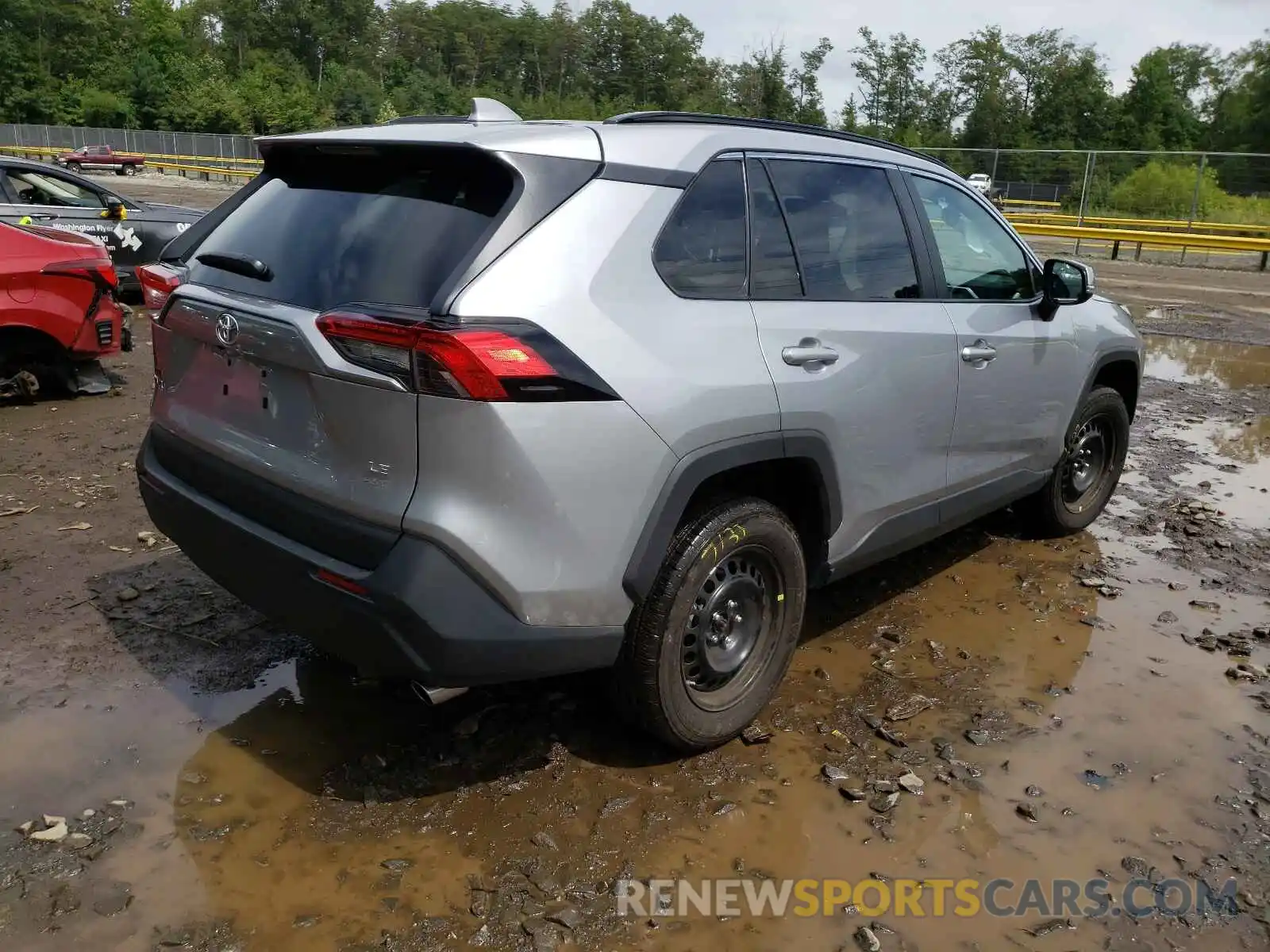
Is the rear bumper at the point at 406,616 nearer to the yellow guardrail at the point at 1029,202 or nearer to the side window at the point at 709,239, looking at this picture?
the side window at the point at 709,239

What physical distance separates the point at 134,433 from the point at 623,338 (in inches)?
203

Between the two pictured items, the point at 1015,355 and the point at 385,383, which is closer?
the point at 385,383

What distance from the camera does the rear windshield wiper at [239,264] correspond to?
2900 millimetres

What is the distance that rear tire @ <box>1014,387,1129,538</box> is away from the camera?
5.14 meters

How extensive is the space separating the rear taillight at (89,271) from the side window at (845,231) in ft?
18.2

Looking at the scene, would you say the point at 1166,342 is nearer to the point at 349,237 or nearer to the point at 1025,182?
the point at 349,237

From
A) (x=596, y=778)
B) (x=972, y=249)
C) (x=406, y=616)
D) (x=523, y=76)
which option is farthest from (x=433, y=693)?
(x=523, y=76)

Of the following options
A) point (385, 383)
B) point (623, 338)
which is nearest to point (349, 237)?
point (385, 383)

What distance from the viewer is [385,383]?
2.46 m

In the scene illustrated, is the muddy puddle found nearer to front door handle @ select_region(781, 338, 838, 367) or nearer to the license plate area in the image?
front door handle @ select_region(781, 338, 838, 367)

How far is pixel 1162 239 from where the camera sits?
19.9 metres

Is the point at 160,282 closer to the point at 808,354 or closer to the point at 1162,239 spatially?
the point at 808,354

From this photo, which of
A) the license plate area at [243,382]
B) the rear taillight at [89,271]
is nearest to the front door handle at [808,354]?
the license plate area at [243,382]

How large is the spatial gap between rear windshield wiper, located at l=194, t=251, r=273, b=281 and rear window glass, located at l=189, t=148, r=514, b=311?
1 centimetres
